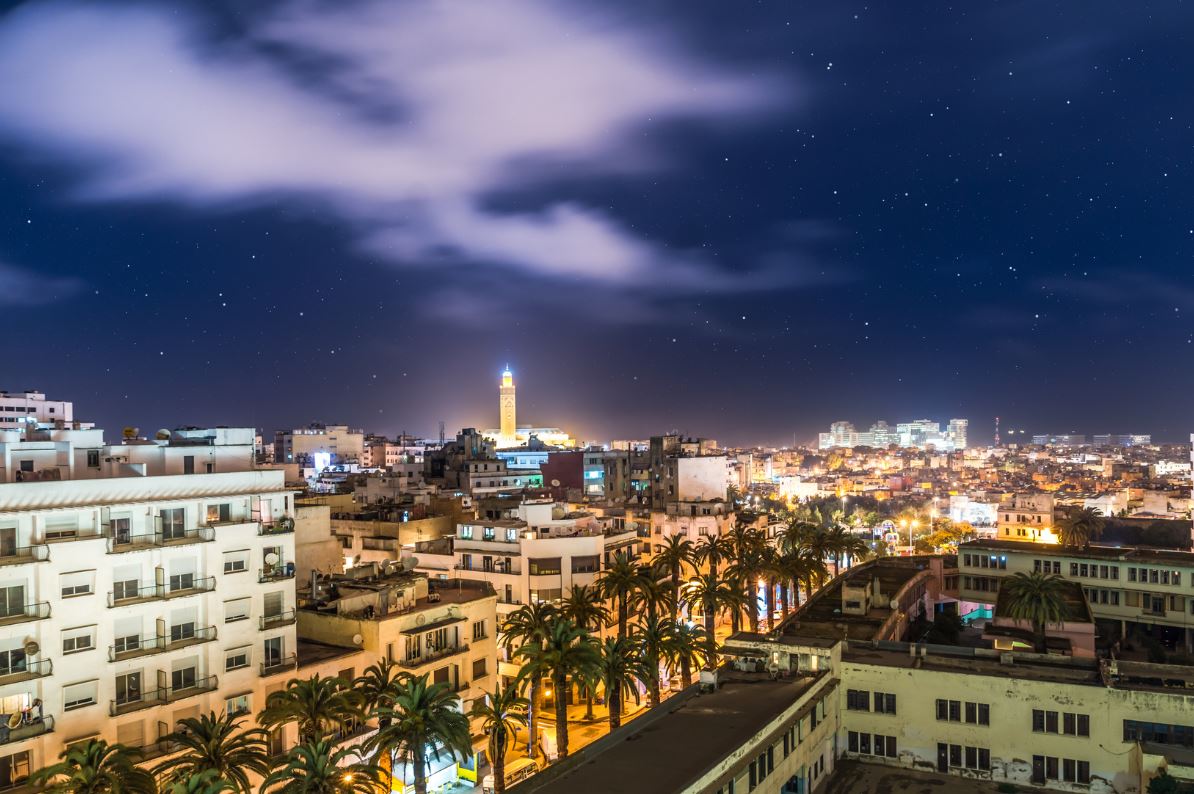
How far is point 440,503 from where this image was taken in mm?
91500

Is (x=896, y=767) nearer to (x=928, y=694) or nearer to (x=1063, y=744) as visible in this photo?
(x=928, y=694)

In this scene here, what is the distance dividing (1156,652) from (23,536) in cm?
6786

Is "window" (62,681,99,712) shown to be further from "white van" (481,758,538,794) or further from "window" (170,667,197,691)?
"white van" (481,758,538,794)

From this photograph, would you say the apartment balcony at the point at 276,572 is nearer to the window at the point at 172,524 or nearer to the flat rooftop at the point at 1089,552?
the window at the point at 172,524

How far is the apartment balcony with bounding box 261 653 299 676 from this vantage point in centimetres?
4100

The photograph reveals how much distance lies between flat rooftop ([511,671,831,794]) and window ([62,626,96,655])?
2069 cm

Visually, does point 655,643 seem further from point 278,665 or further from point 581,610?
point 278,665

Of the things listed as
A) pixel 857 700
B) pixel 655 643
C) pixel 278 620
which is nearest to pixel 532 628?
pixel 655 643

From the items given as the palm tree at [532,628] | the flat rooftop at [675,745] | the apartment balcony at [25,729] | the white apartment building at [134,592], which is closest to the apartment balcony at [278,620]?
the white apartment building at [134,592]

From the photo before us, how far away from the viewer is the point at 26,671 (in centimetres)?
3281

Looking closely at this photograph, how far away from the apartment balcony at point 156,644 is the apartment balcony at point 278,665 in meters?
3.32

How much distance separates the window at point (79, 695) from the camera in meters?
33.7

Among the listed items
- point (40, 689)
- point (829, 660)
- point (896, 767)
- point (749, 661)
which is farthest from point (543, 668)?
point (40, 689)

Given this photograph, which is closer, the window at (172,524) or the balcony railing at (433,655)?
the window at (172,524)
